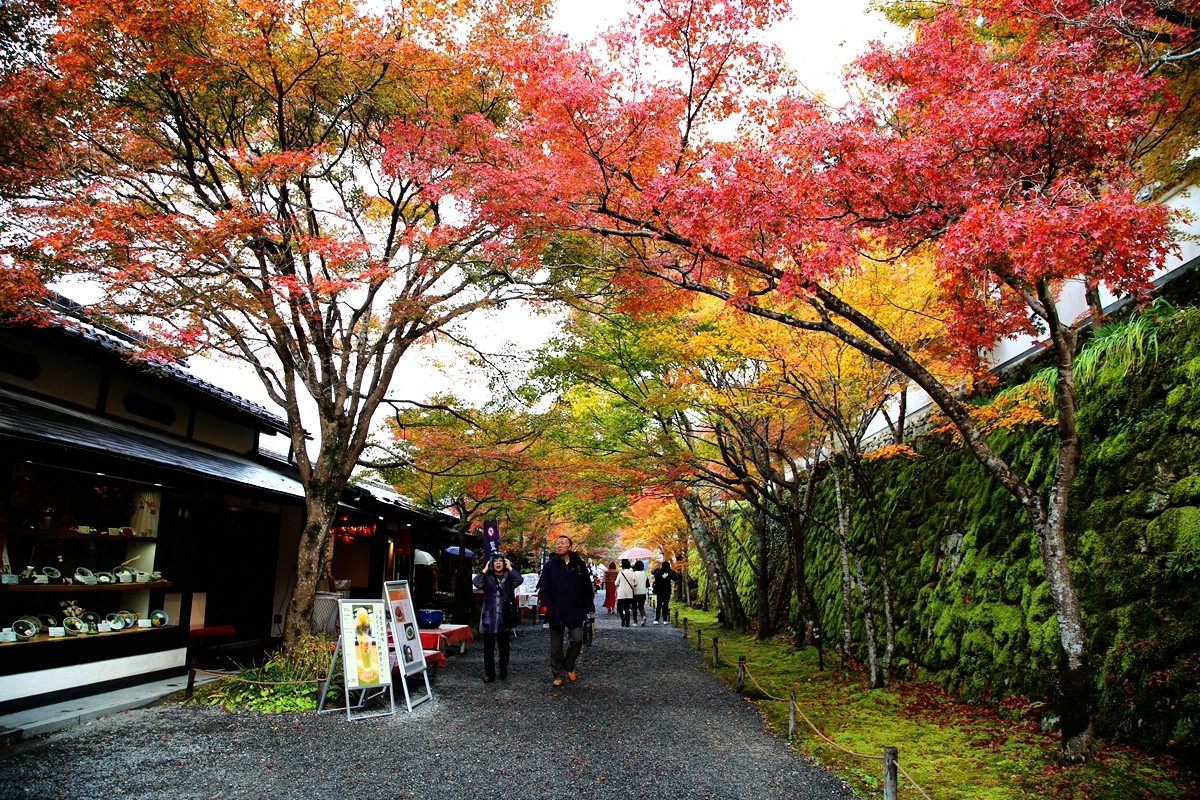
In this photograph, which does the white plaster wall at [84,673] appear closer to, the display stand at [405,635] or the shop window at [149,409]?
the display stand at [405,635]

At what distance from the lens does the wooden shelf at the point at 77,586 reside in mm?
7656

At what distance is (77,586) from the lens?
8.38 metres

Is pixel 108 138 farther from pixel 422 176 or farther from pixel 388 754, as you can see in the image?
pixel 388 754

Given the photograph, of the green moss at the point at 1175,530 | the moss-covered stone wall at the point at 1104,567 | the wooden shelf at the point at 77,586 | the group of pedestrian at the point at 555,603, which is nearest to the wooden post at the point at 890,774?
the moss-covered stone wall at the point at 1104,567

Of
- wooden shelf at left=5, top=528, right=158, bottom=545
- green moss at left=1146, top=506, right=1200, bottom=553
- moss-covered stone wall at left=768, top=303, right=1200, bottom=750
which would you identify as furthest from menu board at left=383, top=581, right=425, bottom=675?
green moss at left=1146, top=506, right=1200, bottom=553

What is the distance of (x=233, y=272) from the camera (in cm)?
862

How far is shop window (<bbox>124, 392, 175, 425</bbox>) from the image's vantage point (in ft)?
34.2

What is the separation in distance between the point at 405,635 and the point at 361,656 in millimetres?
849

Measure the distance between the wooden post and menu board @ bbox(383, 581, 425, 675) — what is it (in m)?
5.68

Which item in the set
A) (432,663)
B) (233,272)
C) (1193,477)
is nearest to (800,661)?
(432,663)

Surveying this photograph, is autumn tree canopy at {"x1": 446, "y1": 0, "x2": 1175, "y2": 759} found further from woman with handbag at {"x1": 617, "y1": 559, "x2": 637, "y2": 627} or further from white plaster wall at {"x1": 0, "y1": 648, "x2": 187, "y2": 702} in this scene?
woman with handbag at {"x1": 617, "y1": 559, "x2": 637, "y2": 627}

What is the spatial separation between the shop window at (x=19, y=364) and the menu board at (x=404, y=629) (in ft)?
17.9

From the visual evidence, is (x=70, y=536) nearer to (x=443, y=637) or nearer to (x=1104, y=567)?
(x=443, y=637)

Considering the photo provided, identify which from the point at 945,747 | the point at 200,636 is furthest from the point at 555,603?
the point at 200,636
